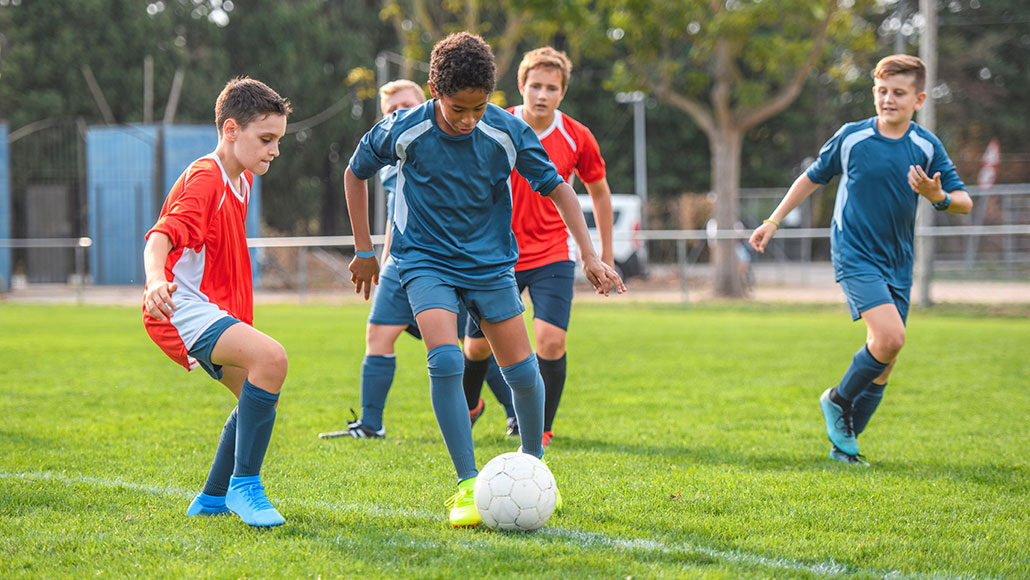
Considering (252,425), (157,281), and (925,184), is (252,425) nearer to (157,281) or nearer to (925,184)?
(157,281)

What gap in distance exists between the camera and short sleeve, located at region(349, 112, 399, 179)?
12.5 feet

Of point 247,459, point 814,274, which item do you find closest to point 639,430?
point 247,459

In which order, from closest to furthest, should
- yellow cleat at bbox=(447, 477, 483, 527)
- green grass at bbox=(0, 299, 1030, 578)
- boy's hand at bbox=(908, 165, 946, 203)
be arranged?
green grass at bbox=(0, 299, 1030, 578) → yellow cleat at bbox=(447, 477, 483, 527) → boy's hand at bbox=(908, 165, 946, 203)

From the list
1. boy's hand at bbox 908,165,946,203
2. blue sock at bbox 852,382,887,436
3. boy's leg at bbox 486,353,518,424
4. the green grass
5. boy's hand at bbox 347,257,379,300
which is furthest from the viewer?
boy's leg at bbox 486,353,518,424

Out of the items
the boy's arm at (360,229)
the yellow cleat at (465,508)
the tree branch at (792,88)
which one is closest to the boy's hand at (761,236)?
the boy's arm at (360,229)

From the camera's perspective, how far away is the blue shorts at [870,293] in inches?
197

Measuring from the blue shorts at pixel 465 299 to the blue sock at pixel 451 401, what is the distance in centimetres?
17

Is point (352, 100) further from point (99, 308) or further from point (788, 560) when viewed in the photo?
point (788, 560)

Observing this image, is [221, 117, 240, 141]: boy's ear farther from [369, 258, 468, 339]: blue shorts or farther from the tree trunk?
the tree trunk

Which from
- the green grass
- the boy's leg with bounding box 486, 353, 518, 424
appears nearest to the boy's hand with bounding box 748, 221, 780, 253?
the green grass

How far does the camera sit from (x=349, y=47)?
109 feet

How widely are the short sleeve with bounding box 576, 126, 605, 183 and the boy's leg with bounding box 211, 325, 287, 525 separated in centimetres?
230

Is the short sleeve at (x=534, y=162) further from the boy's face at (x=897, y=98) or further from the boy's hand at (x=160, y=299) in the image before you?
the boy's face at (x=897, y=98)

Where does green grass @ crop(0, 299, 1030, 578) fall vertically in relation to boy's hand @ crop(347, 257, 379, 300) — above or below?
below
